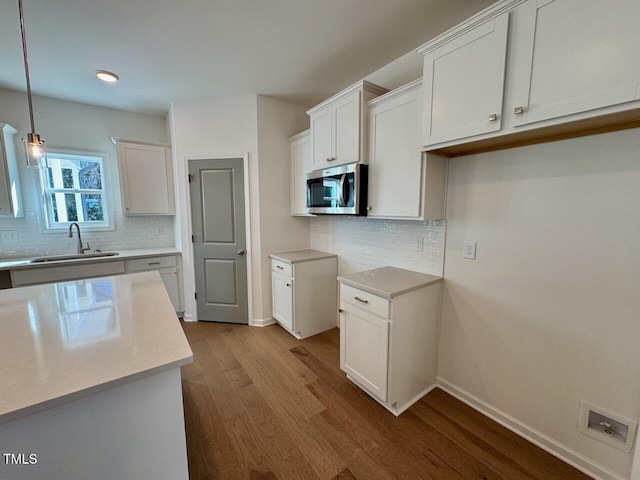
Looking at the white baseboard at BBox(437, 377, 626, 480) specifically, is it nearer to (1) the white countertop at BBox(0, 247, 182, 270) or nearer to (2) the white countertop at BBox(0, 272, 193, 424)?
(2) the white countertop at BBox(0, 272, 193, 424)

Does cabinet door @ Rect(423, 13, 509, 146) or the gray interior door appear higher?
cabinet door @ Rect(423, 13, 509, 146)

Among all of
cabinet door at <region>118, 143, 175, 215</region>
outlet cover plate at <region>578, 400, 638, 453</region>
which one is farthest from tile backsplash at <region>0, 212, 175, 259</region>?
outlet cover plate at <region>578, 400, 638, 453</region>

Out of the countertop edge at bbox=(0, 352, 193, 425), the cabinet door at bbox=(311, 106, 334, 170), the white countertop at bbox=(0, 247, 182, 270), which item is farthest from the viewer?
the white countertop at bbox=(0, 247, 182, 270)

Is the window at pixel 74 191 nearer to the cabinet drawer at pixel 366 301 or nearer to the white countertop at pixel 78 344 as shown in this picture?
the white countertop at pixel 78 344

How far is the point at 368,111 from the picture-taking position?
2.14 meters

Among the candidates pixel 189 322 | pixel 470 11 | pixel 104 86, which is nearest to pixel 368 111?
pixel 470 11

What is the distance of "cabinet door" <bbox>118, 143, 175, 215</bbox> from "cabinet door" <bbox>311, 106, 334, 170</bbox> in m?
2.10

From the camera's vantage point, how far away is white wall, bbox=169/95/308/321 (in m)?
3.04

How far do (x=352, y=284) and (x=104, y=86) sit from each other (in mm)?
3247

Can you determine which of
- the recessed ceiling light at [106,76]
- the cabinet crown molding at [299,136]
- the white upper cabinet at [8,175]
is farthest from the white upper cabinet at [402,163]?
the white upper cabinet at [8,175]

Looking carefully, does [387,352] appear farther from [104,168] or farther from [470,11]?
[104,168]

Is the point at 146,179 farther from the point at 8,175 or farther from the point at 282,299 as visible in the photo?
the point at 282,299

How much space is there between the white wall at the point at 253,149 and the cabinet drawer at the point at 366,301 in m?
1.42

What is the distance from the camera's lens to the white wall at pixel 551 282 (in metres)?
1.30
